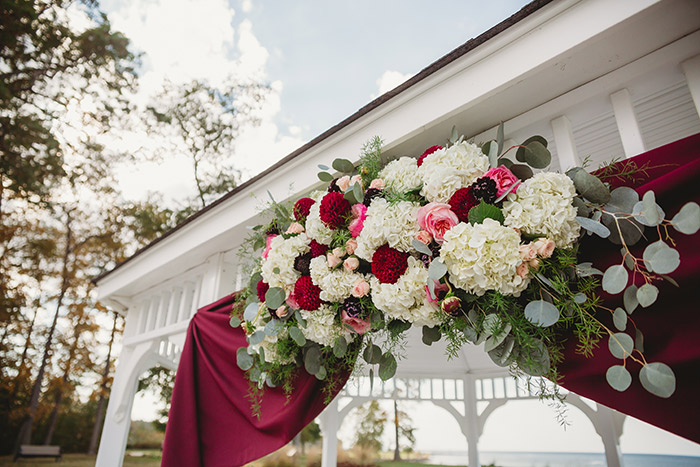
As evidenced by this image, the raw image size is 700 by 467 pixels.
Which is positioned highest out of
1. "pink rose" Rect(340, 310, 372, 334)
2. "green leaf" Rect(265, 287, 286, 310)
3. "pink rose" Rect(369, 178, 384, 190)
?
"pink rose" Rect(369, 178, 384, 190)

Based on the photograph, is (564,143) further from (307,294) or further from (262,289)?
(262,289)

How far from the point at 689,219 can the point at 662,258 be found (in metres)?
0.09

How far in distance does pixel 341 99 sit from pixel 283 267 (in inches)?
292

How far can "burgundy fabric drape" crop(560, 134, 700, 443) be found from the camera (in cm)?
100

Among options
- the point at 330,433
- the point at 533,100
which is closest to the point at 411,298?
the point at 533,100

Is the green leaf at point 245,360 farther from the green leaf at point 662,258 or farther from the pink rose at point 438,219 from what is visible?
the green leaf at point 662,258

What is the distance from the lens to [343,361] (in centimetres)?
171

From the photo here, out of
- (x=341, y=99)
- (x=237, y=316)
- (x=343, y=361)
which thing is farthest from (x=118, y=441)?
(x=341, y=99)

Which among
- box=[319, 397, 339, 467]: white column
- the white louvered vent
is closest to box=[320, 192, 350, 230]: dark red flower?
the white louvered vent

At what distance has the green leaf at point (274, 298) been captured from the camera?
1.62 meters

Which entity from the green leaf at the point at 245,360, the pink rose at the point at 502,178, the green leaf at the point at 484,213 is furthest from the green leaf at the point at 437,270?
the green leaf at the point at 245,360

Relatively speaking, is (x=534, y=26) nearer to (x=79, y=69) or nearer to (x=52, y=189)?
(x=79, y=69)

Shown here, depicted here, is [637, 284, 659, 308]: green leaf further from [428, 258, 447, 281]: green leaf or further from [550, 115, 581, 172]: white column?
[550, 115, 581, 172]: white column

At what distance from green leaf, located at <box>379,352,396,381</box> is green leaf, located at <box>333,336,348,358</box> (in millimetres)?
145
